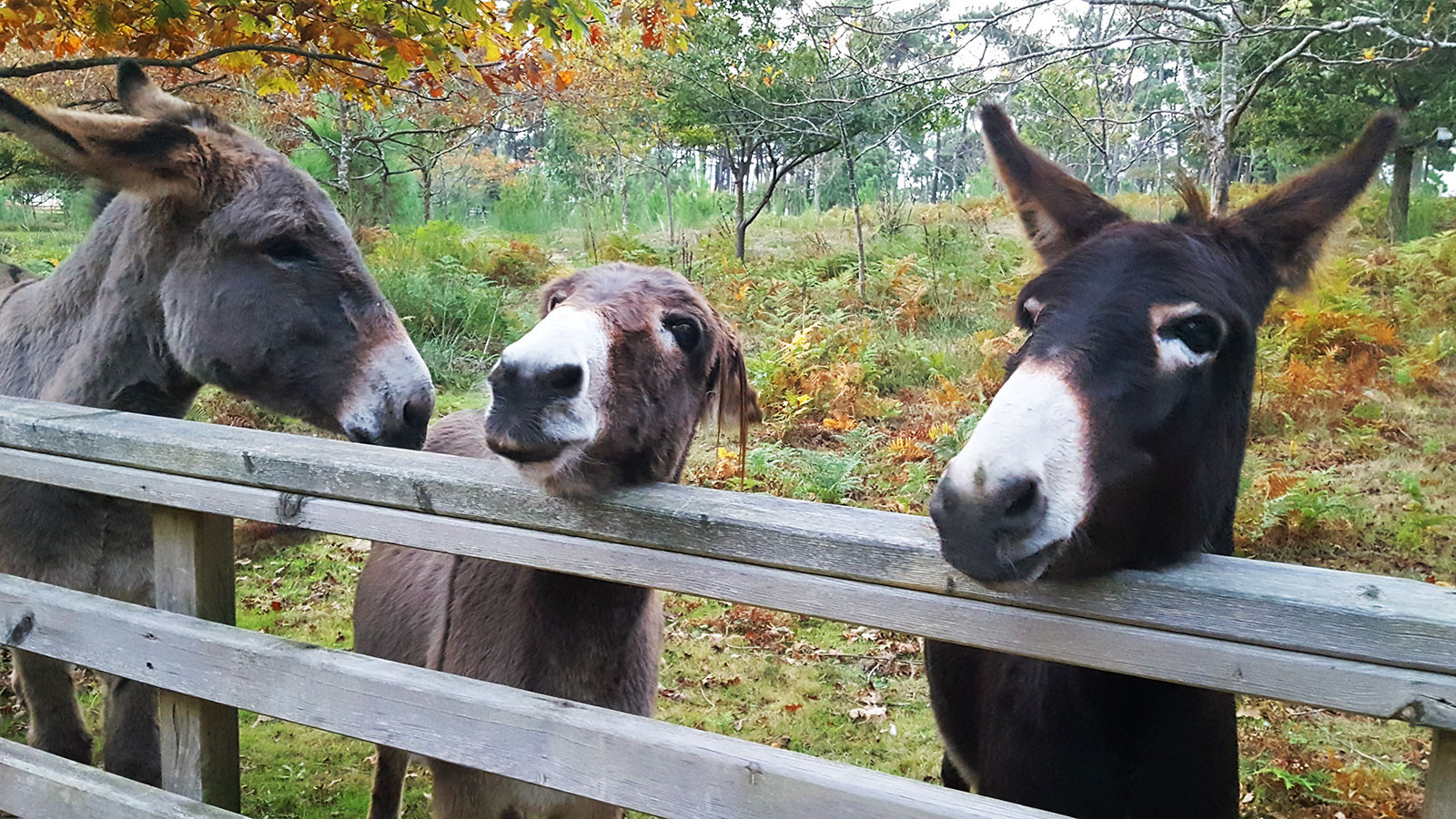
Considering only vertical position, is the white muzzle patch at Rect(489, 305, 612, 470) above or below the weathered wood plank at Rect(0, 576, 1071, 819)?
above

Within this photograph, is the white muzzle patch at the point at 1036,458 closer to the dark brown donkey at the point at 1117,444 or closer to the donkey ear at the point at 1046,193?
the dark brown donkey at the point at 1117,444

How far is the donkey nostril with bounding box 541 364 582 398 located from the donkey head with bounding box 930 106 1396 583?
0.79 m

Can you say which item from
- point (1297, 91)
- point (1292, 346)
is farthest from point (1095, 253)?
point (1297, 91)

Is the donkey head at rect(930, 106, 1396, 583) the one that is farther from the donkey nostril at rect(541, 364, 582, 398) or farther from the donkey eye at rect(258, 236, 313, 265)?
the donkey eye at rect(258, 236, 313, 265)

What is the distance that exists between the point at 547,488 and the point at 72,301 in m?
2.27

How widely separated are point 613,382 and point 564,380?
0.25m

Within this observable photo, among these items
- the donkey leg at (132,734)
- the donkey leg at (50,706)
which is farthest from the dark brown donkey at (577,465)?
the donkey leg at (50,706)

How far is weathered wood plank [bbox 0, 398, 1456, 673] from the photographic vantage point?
1359 mm

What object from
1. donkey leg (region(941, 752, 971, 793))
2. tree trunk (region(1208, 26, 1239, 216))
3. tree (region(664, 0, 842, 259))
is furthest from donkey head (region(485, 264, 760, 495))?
tree (region(664, 0, 842, 259))

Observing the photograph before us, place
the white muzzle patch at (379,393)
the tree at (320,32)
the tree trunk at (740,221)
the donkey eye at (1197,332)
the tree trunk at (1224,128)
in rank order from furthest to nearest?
the tree trunk at (740,221) → the tree trunk at (1224,128) → the tree at (320,32) → the white muzzle patch at (379,393) → the donkey eye at (1197,332)

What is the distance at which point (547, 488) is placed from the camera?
1985mm

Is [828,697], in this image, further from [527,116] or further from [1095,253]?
[527,116]

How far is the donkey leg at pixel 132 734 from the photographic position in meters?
2.99

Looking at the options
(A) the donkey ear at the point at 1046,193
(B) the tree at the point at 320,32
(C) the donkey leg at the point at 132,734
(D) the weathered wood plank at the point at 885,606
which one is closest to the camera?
(D) the weathered wood plank at the point at 885,606
